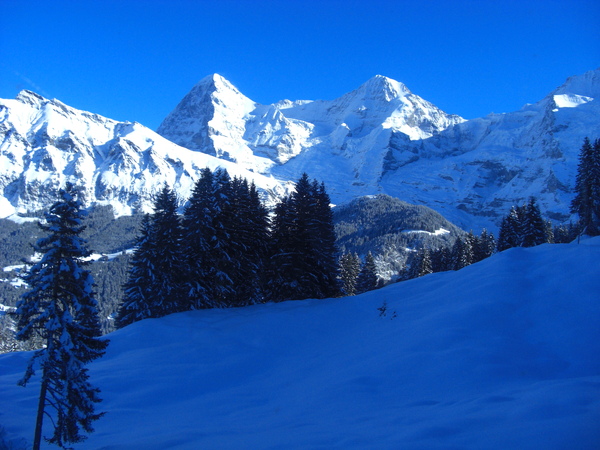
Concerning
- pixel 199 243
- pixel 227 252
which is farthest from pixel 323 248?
pixel 199 243

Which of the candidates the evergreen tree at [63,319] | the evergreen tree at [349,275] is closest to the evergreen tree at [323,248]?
the evergreen tree at [349,275]

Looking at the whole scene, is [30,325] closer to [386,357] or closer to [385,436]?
[385,436]

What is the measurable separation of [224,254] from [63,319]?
18521mm

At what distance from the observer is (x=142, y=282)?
32062mm

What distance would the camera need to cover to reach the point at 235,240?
2983 cm

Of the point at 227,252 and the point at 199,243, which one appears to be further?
the point at 227,252

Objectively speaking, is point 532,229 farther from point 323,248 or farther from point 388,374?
point 388,374

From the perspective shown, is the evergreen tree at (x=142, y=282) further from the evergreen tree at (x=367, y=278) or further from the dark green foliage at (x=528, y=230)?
the dark green foliage at (x=528, y=230)

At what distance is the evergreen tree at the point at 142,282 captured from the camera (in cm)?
3075

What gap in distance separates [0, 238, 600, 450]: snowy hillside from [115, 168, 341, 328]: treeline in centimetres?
656

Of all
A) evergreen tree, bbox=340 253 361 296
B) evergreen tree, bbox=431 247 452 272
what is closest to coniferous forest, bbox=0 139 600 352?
evergreen tree, bbox=340 253 361 296

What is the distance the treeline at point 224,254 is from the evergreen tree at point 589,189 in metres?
28.7

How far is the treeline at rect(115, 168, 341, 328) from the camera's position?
94.6 ft

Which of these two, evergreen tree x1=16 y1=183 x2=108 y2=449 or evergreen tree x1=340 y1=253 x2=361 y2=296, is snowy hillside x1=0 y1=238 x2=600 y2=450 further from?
evergreen tree x1=340 y1=253 x2=361 y2=296
